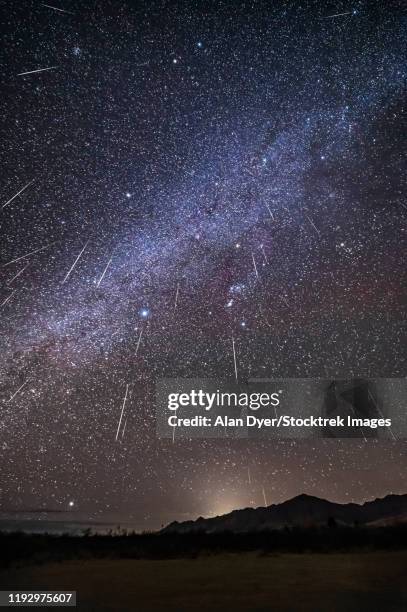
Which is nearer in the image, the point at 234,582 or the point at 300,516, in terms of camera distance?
the point at 234,582

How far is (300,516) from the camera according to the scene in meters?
26.9

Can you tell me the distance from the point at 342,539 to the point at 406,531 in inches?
67.2

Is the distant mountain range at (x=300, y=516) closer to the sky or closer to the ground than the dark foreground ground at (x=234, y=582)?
closer to the sky

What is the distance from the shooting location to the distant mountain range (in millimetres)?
15820

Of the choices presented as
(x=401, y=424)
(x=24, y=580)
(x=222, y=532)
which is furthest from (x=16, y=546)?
(x=401, y=424)

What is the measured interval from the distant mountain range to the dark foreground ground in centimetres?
239

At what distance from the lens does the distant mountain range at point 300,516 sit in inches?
623

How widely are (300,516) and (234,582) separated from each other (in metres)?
16.7

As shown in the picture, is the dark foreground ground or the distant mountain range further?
the distant mountain range

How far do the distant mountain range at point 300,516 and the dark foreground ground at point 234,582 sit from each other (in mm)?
2394

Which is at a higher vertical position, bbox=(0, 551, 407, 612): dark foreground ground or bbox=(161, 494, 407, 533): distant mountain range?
bbox=(161, 494, 407, 533): distant mountain range

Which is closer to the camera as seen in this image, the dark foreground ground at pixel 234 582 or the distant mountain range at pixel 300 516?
the dark foreground ground at pixel 234 582

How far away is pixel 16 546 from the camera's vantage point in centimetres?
1331

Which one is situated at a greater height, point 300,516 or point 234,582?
point 300,516
